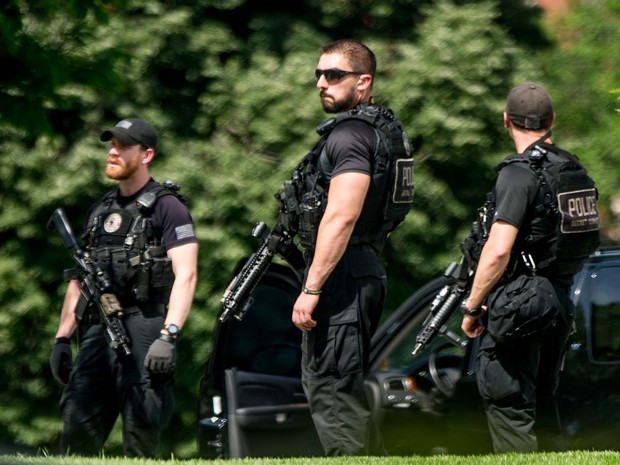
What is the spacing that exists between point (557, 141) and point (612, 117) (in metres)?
0.49

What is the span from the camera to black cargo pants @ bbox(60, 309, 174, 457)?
6.07 meters

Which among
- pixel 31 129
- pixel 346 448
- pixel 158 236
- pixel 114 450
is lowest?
pixel 114 450

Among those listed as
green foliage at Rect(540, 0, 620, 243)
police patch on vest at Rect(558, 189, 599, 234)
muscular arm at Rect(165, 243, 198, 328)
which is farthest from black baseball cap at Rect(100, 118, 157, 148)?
green foliage at Rect(540, 0, 620, 243)

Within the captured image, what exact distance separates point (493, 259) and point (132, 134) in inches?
79.3

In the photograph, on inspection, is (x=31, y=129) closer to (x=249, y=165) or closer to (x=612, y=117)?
(x=249, y=165)

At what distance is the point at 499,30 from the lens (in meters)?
10.9

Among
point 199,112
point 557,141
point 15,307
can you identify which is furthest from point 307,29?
point 15,307

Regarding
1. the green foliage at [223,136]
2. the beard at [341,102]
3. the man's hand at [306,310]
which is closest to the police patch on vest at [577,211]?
the beard at [341,102]

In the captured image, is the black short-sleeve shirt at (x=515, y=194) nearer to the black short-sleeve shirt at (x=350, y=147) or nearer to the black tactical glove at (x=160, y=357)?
the black short-sleeve shirt at (x=350, y=147)

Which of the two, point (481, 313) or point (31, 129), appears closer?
point (481, 313)

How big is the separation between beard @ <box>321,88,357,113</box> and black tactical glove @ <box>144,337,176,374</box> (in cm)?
133

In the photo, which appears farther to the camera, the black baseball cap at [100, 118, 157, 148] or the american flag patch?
the black baseball cap at [100, 118, 157, 148]

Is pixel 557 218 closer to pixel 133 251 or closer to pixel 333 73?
pixel 333 73

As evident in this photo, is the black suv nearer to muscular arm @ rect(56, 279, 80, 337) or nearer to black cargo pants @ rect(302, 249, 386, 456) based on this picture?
muscular arm @ rect(56, 279, 80, 337)
